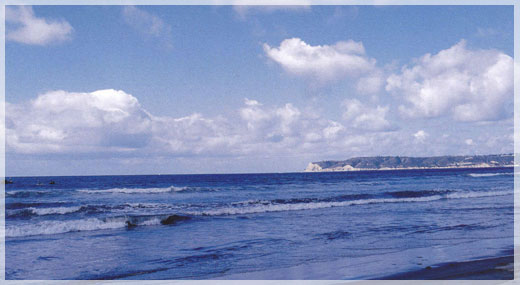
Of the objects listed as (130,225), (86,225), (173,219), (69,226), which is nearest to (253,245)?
(130,225)

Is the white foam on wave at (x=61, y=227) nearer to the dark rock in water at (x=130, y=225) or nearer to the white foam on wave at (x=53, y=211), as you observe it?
the dark rock in water at (x=130, y=225)

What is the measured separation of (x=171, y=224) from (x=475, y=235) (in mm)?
12405

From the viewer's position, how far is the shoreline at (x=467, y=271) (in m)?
7.90

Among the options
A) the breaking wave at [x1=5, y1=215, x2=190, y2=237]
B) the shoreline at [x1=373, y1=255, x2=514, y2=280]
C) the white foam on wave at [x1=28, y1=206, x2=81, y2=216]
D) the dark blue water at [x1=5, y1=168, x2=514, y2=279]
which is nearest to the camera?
the shoreline at [x1=373, y1=255, x2=514, y2=280]

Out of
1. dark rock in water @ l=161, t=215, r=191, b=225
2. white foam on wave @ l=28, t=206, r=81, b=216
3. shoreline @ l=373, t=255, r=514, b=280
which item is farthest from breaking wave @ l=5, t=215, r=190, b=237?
shoreline @ l=373, t=255, r=514, b=280

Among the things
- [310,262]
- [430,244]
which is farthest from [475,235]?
[310,262]

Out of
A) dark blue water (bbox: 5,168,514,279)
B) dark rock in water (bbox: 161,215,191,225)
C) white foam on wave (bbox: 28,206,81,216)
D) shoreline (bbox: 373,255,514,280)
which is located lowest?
white foam on wave (bbox: 28,206,81,216)

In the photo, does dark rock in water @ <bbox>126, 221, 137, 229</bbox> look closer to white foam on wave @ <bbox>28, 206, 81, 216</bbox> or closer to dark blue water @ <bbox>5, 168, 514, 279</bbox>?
dark blue water @ <bbox>5, 168, 514, 279</bbox>

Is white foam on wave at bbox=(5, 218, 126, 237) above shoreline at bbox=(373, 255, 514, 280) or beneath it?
beneath

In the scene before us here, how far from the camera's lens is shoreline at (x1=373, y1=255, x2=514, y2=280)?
7902 mm

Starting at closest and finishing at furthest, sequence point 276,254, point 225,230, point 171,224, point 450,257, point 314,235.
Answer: point 450,257 → point 276,254 → point 314,235 → point 225,230 → point 171,224

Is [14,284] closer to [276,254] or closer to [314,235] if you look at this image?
[276,254]

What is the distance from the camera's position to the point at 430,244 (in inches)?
479

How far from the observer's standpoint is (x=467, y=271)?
8.41 metres
